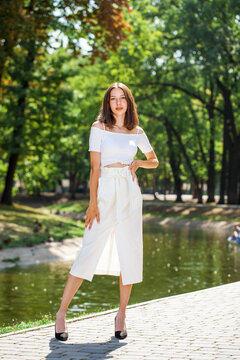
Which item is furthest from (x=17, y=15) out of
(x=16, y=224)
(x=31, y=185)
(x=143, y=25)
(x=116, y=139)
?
(x=31, y=185)

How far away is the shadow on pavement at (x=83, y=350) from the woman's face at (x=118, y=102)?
2142 millimetres

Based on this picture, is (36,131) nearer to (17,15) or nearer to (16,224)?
(16,224)

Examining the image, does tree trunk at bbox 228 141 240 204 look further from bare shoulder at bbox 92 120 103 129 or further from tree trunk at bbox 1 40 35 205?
bare shoulder at bbox 92 120 103 129

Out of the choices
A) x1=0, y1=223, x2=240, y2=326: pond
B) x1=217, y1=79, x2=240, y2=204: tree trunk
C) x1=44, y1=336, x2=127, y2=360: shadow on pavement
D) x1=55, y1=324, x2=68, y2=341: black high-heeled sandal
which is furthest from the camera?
x1=217, y1=79, x2=240, y2=204: tree trunk

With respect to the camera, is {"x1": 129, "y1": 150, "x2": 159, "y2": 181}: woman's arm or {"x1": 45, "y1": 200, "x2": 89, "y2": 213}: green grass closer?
{"x1": 129, "y1": 150, "x2": 159, "y2": 181}: woman's arm

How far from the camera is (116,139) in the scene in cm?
569

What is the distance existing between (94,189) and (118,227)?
0.42 m

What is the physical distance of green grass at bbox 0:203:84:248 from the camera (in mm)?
16484

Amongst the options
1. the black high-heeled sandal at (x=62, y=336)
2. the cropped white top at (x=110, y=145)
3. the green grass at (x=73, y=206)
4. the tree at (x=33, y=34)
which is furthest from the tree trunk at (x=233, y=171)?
the black high-heeled sandal at (x=62, y=336)

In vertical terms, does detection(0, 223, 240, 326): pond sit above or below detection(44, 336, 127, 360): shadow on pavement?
below

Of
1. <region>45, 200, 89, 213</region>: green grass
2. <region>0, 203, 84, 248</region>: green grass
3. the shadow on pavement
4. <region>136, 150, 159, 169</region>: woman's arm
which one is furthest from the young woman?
<region>45, 200, 89, 213</region>: green grass

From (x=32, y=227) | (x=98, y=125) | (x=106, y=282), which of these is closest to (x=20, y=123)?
(x=32, y=227)

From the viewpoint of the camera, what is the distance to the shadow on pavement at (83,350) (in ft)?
15.8

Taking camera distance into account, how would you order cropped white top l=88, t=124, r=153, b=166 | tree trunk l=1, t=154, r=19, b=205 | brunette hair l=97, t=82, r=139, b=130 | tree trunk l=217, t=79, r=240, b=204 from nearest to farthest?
cropped white top l=88, t=124, r=153, b=166
brunette hair l=97, t=82, r=139, b=130
tree trunk l=1, t=154, r=19, b=205
tree trunk l=217, t=79, r=240, b=204
